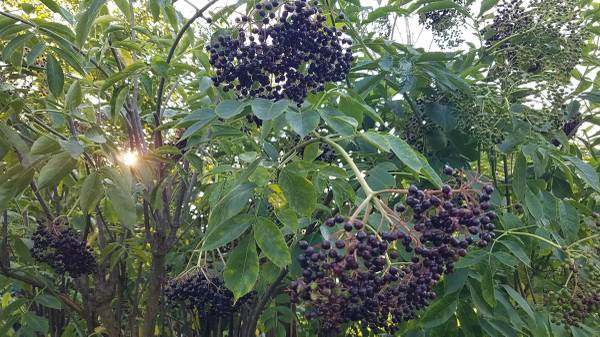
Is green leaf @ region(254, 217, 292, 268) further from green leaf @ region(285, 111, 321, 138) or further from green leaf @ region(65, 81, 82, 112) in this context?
green leaf @ region(65, 81, 82, 112)

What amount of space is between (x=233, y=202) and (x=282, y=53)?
537 millimetres

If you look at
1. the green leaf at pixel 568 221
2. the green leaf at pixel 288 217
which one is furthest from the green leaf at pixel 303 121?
the green leaf at pixel 568 221

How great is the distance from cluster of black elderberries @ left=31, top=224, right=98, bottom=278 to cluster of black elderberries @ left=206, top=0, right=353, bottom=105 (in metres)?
1.10

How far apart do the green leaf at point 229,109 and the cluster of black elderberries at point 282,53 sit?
0.18 metres

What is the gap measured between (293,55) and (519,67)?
1.13 metres

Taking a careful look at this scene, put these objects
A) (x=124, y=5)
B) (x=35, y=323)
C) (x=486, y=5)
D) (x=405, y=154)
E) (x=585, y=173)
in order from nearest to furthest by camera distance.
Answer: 1. (x=405, y=154)
2. (x=585, y=173)
3. (x=124, y=5)
4. (x=486, y=5)
5. (x=35, y=323)

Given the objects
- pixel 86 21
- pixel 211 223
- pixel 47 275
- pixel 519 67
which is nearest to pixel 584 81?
pixel 519 67

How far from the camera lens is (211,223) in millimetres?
1684

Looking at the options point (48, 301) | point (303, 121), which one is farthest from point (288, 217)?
point (48, 301)

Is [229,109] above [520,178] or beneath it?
above

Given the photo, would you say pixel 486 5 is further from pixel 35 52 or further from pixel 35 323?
pixel 35 323

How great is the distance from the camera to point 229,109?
66.1 inches

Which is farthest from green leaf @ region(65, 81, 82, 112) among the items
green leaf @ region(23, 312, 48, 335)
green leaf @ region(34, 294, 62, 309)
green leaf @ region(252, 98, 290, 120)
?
green leaf @ region(23, 312, 48, 335)

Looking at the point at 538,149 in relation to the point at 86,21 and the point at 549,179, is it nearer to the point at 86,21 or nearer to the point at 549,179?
the point at 549,179
